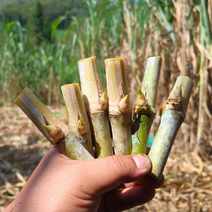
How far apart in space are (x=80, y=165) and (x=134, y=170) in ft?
0.50

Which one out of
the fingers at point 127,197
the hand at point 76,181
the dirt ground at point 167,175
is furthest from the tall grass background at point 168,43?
the hand at point 76,181

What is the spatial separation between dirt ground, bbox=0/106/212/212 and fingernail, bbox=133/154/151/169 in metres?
0.70

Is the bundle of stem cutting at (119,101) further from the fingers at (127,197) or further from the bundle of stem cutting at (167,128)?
the fingers at (127,197)

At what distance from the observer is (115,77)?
66 cm

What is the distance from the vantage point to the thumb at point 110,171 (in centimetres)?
60

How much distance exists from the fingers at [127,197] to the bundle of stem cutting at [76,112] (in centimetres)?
28

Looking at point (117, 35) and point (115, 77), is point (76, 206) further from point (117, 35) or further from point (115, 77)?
point (117, 35)

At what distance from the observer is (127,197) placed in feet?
2.80

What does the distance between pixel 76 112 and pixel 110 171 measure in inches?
8.0

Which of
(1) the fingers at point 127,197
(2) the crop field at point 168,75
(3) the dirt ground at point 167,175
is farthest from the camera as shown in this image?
(2) the crop field at point 168,75

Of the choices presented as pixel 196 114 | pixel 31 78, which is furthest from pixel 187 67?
pixel 31 78

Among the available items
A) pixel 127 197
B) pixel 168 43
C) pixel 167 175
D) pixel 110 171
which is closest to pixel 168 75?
pixel 168 43

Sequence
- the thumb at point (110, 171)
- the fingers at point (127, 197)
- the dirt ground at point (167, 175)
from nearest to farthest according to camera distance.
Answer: the thumb at point (110, 171) < the fingers at point (127, 197) < the dirt ground at point (167, 175)

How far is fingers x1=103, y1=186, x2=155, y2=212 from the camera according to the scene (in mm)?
824
